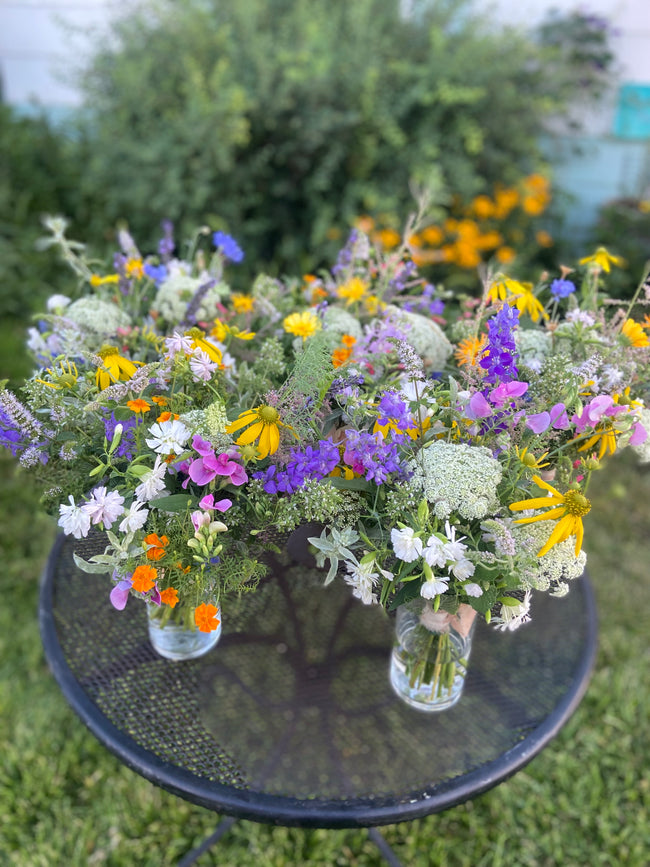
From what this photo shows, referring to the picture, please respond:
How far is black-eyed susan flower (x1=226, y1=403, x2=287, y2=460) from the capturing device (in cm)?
86

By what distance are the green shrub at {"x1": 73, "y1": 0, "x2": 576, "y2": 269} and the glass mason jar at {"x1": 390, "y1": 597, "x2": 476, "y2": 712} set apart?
2.29 meters

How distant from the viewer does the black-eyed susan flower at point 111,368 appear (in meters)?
0.95

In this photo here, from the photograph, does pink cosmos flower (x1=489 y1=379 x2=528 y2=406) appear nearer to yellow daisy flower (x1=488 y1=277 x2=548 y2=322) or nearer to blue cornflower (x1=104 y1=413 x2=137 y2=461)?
yellow daisy flower (x1=488 y1=277 x2=548 y2=322)

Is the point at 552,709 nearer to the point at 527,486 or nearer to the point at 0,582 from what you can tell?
the point at 527,486

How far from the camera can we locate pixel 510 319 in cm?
89

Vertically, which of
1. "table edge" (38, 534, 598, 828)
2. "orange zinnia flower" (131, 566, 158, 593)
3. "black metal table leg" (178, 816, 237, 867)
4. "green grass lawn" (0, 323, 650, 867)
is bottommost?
"green grass lawn" (0, 323, 650, 867)

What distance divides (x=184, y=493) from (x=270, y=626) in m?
0.94

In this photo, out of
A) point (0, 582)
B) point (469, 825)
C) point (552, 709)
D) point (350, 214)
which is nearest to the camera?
point (552, 709)

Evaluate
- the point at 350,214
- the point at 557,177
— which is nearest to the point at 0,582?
the point at 350,214

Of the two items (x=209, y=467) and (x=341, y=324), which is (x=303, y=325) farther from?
(x=209, y=467)

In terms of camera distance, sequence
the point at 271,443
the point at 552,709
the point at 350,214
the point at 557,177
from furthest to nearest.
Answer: the point at 557,177 < the point at 350,214 < the point at 552,709 < the point at 271,443

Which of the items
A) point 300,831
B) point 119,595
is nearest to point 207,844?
point 300,831

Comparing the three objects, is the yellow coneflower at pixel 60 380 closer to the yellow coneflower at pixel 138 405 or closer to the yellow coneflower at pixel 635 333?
the yellow coneflower at pixel 138 405

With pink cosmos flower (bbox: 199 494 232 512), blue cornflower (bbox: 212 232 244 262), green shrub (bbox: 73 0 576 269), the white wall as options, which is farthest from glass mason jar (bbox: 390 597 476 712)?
the white wall
